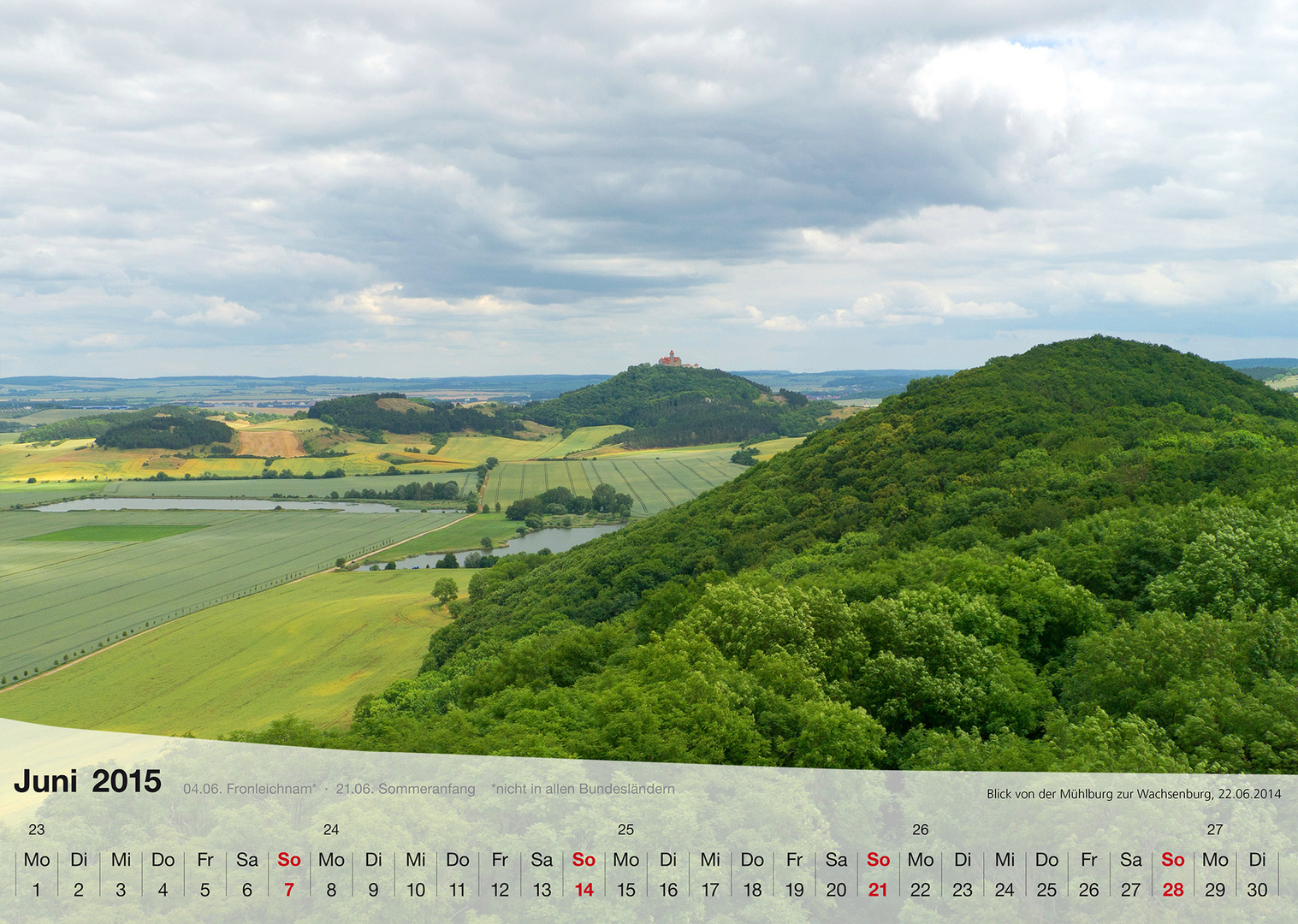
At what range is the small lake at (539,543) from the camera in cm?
14288

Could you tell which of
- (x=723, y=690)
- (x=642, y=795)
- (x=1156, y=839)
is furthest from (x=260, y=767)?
(x=1156, y=839)

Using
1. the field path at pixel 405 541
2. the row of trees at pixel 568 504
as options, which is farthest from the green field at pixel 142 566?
the row of trees at pixel 568 504

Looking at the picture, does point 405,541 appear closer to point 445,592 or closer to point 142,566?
point 142,566

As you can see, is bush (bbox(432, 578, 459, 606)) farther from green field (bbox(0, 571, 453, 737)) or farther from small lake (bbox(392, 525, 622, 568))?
small lake (bbox(392, 525, 622, 568))

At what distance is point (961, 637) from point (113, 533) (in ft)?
567

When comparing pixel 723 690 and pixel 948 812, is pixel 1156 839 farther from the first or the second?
pixel 723 690

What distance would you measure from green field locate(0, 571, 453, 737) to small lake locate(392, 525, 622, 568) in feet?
112

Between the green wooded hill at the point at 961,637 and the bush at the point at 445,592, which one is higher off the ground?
the green wooded hill at the point at 961,637

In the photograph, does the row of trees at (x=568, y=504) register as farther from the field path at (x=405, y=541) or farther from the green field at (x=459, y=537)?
the field path at (x=405, y=541)

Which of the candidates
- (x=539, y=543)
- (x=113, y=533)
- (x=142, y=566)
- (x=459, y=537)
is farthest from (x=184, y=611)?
(x=113, y=533)

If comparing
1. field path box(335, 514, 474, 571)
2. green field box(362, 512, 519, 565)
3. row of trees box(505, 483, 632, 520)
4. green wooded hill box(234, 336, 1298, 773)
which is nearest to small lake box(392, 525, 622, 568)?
green field box(362, 512, 519, 565)

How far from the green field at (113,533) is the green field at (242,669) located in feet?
212

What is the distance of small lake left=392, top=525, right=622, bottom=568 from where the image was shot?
469 ft

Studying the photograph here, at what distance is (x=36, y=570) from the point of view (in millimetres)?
126500
